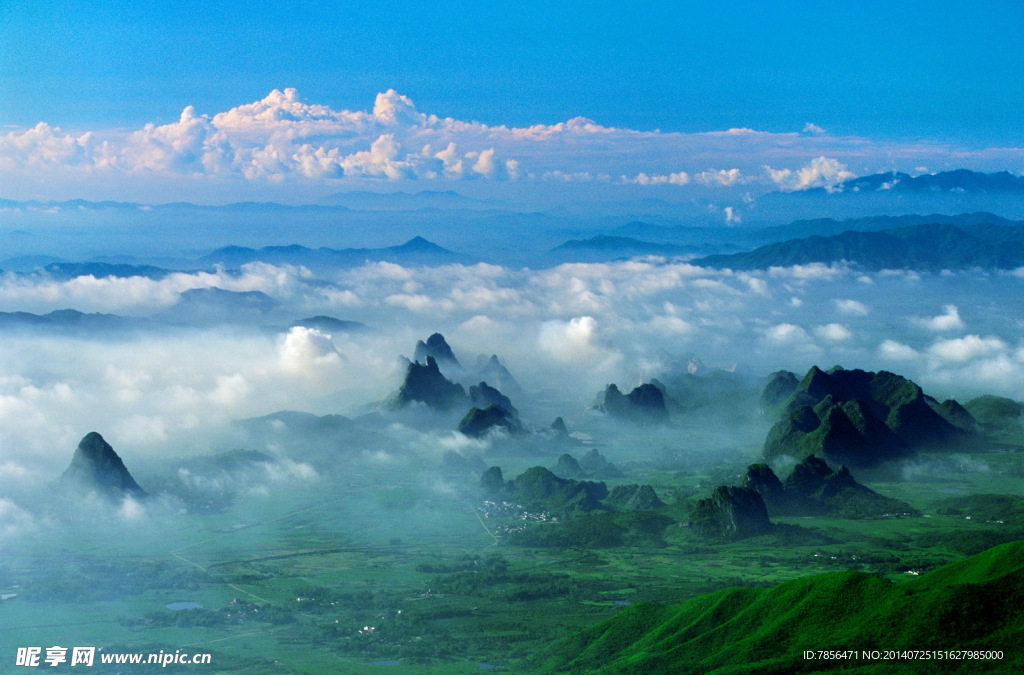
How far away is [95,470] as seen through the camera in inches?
6998

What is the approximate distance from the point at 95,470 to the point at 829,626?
130 meters

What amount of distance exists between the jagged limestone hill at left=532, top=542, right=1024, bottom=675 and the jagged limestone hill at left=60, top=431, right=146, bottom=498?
100840mm

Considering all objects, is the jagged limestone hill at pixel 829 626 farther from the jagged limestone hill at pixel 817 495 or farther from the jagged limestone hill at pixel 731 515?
the jagged limestone hill at pixel 817 495

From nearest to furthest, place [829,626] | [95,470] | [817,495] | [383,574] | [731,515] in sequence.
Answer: [829,626] → [383,574] → [731,515] → [95,470] → [817,495]

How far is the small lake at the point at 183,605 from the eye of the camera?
126812 mm

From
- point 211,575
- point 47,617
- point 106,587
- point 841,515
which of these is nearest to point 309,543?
point 211,575

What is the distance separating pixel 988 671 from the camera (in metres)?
79.0

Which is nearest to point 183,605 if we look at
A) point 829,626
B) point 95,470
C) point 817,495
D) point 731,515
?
point 95,470

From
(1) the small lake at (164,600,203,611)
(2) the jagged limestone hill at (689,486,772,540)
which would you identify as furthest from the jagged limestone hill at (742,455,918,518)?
(1) the small lake at (164,600,203,611)

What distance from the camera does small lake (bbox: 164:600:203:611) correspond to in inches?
4993

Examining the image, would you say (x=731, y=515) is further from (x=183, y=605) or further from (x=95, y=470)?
(x=95, y=470)

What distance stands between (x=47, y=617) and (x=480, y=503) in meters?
77.0

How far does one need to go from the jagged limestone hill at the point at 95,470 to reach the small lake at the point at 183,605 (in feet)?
178

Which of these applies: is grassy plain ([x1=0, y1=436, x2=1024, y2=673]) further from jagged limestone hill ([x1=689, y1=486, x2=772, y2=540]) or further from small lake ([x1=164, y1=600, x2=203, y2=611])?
jagged limestone hill ([x1=689, y1=486, x2=772, y2=540])
